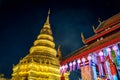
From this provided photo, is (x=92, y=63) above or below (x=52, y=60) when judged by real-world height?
below

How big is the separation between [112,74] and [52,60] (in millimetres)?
8614

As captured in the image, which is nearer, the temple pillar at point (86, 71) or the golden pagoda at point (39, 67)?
the temple pillar at point (86, 71)

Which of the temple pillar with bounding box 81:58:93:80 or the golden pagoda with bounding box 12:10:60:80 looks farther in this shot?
the golden pagoda with bounding box 12:10:60:80

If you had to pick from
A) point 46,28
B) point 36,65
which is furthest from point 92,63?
point 46,28

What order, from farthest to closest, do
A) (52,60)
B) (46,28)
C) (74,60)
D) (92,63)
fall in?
(46,28) → (52,60) → (74,60) → (92,63)

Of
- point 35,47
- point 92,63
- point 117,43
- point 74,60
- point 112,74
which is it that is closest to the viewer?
point 117,43

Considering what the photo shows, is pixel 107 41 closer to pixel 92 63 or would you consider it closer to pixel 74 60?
pixel 92 63

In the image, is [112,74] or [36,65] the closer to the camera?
[112,74]

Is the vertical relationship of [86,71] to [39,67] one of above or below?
below

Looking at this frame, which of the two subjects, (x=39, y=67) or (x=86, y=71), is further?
(x=39, y=67)

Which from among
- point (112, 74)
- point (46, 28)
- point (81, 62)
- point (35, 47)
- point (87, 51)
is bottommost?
point (112, 74)

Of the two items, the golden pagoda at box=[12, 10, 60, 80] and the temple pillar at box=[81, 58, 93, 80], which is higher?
the golden pagoda at box=[12, 10, 60, 80]

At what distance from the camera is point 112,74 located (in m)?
15.4

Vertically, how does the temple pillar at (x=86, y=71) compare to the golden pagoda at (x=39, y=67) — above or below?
below
